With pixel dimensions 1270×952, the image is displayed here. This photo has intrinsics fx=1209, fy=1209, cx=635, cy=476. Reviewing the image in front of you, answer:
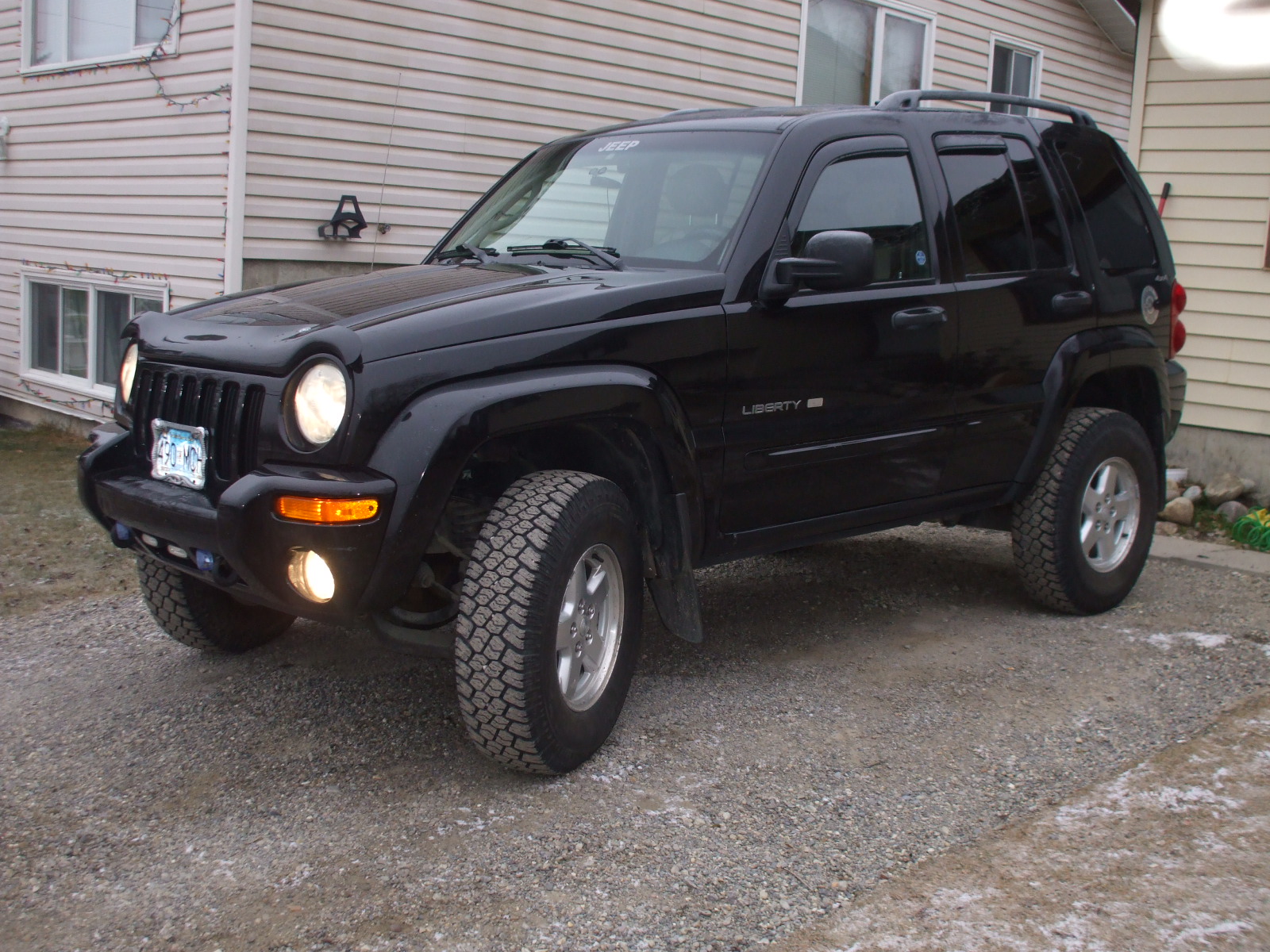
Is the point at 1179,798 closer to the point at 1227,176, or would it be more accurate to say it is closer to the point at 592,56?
the point at 1227,176

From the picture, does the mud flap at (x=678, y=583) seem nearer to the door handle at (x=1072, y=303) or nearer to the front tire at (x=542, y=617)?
the front tire at (x=542, y=617)

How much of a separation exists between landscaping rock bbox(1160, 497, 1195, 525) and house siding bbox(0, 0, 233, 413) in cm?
610

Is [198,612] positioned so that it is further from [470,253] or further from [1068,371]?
[1068,371]

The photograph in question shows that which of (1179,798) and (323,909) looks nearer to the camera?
(323,909)

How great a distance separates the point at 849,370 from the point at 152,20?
21.0 feet

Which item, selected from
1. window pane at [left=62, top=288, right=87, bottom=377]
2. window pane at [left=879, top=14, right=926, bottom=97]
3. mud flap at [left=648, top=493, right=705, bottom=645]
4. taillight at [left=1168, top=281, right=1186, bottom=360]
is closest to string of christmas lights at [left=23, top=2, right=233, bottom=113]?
window pane at [left=62, top=288, right=87, bottom=377]

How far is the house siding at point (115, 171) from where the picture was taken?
304 inches

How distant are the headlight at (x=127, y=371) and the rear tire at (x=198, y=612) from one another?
61 centimetres

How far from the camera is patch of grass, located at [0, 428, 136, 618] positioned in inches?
211

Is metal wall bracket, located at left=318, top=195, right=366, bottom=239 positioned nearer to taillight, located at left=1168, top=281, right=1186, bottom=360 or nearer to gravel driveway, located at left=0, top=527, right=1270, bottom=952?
gravel driveway, located at left=0, top=527, right=1270, bottom=952

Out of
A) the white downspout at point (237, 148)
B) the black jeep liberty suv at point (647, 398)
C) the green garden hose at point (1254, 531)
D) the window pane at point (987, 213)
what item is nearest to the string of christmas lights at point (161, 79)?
the white downspout at point (237, 148)

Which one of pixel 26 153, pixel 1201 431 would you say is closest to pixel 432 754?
pixel 1201 431

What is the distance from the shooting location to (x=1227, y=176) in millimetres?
8148

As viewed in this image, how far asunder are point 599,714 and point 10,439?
24.0 ft
